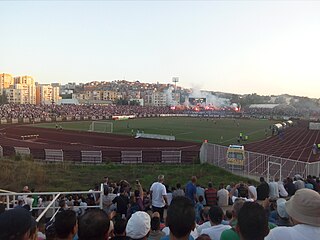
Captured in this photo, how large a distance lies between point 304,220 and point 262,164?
20.4 meters

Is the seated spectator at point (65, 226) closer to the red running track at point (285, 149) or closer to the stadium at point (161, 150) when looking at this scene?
the stadium at point (161, 150)

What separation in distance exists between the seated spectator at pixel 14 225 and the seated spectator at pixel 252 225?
200 cm

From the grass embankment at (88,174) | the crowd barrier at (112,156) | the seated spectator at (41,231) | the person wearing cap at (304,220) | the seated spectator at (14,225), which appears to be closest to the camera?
the seated spectator at (14,225)

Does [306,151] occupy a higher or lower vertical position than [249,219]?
lower

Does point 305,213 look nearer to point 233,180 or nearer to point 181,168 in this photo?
point 233,180

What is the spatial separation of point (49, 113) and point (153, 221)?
83386mm

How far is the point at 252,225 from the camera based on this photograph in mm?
3195

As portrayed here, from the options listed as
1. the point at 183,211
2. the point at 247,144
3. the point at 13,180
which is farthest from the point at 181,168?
the point at 183,211

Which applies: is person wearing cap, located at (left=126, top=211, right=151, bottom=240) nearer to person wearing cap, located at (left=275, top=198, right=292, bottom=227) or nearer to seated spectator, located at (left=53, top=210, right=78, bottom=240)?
seated spectator, located at (left=53, top=210, right=78, bottom=240)

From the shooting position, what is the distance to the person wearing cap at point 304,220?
10.8 ft

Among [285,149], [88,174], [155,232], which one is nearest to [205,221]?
[155,232]

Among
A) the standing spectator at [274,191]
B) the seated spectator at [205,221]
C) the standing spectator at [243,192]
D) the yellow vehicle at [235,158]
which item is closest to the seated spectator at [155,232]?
the seated spectator at [205,221]

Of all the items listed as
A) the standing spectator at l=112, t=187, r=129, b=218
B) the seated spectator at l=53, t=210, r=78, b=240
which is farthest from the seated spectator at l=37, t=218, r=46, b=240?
the standing spectator at l=112, t=187, r=129, b=218

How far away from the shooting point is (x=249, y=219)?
321cm
